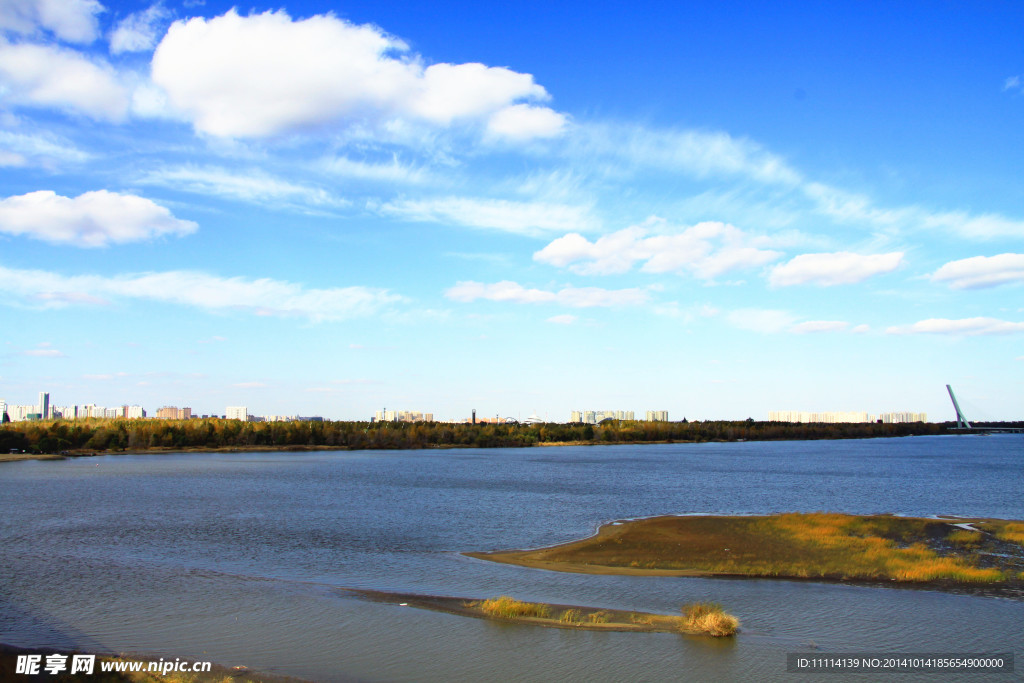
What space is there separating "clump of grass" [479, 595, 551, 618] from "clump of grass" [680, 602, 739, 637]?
4234 mm

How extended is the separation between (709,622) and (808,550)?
14128 millimetres

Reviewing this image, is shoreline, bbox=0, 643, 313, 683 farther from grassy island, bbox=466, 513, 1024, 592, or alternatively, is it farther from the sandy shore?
grassy island, bbox=466, 513, 1024, 592

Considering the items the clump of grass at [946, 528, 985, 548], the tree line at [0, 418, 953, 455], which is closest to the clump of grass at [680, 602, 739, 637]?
the clump of grass at [946, 528, 985, 548]

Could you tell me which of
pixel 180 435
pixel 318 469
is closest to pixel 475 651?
pixel 318 469

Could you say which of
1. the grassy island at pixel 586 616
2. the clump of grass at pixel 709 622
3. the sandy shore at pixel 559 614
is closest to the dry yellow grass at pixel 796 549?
the sandy shore at pixel 559 614

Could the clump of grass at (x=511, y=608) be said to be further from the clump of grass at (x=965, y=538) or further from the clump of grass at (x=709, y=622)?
the clump of grass at (x=965, y=538)

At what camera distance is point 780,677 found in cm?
1617

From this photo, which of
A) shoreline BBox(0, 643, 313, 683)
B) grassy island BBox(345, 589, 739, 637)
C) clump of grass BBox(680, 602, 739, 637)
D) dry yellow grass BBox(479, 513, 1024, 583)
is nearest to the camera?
shoreline BBox(0, 643, 313, 683)

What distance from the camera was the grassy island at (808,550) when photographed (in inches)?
1051

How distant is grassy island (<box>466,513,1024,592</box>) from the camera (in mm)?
26703

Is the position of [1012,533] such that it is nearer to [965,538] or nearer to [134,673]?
[965,538]

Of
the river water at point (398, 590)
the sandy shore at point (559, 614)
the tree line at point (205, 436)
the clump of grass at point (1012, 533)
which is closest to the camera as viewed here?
the river water at point (398, 590)

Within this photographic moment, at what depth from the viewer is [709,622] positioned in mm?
18891

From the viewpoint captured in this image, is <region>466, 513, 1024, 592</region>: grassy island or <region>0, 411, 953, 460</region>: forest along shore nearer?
<region>466, 513, 1024, 592</region>: grassy island
